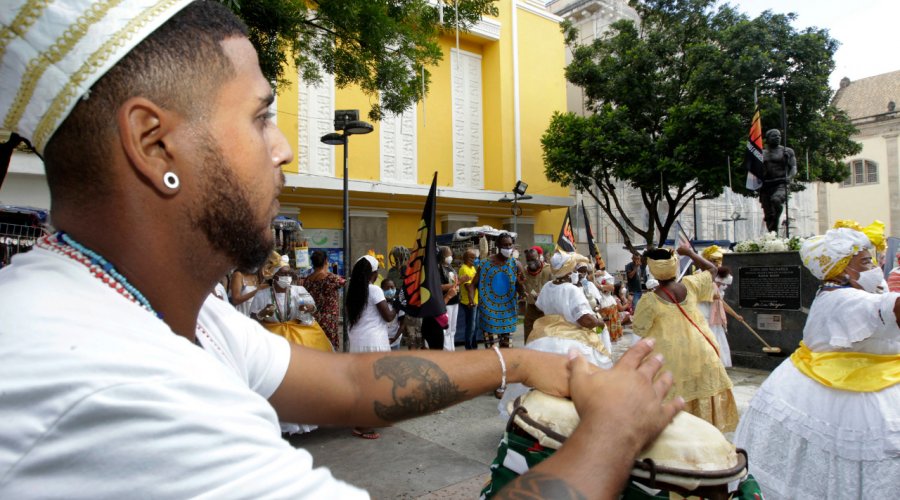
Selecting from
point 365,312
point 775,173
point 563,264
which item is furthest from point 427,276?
point 775,173

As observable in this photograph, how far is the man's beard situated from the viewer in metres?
0.93

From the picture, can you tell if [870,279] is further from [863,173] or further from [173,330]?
[863,173]

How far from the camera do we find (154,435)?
2.06ft

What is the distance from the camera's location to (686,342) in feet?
16.4

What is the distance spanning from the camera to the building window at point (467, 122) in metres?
21.1

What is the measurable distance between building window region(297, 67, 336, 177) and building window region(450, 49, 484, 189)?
527 cm

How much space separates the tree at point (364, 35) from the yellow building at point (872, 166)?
3835cm

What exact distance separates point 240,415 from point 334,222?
61.1 feet

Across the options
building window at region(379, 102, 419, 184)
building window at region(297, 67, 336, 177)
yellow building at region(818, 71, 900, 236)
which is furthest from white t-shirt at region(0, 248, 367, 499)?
yellow building at region(818, 71, 900, 236)

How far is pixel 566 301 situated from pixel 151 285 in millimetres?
4907

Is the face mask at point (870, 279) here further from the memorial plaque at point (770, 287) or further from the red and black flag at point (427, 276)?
the memorial plaque at point (770, 287)

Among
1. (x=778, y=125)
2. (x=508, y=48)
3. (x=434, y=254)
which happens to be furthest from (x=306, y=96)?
(x=778, y=125)

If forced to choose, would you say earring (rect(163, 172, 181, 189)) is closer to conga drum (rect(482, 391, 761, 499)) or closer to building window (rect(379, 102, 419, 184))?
conga drum (rect(482, 391, 761, 499))

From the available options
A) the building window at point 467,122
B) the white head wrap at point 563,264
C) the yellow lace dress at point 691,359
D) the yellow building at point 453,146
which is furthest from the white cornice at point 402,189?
the yellow lace dress at point 691,359
